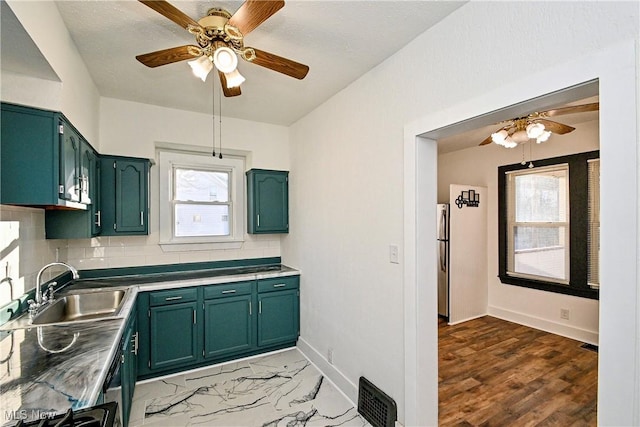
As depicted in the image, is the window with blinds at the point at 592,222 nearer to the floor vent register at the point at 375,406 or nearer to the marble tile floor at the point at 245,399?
the floor vent register at the point at 375,406

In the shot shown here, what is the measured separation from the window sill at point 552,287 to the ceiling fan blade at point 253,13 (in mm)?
4228

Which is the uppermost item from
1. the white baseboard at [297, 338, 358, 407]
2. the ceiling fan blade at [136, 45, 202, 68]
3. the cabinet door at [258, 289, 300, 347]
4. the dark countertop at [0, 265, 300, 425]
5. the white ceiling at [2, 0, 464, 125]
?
the white ceiling at [2, 0, 464, 125]

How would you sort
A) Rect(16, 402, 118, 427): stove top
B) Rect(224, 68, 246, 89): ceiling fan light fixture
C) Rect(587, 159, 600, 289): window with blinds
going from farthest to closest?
Rect(587, 159, 600, 289): window with blinds < Rect(224, 68, 246, 89): ceiling fan light fixture < Rect(16, 402, 118, 427): stove top

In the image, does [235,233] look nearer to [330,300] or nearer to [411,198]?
[330,300]

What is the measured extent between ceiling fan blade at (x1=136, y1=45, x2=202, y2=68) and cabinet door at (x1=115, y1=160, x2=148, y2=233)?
143 centimetres

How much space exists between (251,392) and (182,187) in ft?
7.60

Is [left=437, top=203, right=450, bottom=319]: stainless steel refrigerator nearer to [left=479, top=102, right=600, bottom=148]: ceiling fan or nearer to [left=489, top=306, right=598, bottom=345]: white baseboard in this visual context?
[left=489, top=306, right=598, bottom=345]: white baseboard

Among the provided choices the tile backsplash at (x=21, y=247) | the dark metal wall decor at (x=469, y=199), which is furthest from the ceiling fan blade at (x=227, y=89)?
the dark metal wall decor at (x=469, y=199)

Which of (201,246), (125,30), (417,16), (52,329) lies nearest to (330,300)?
(201,246)

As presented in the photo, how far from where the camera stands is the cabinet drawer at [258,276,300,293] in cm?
335

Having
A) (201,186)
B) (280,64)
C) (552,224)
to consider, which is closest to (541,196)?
(552,224)

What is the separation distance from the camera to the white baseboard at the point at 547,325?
3.67 m

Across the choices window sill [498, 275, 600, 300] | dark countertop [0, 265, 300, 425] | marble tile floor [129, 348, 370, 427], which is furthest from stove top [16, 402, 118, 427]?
window sill [498, 275, 600, 300]

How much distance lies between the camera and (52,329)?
1688 mm
